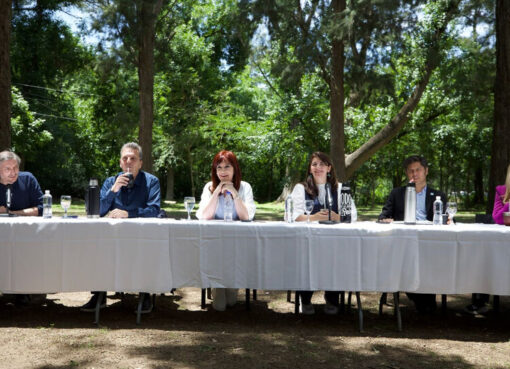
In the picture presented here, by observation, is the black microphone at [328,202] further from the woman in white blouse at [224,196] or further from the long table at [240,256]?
the woman in white blouse at [224,196]

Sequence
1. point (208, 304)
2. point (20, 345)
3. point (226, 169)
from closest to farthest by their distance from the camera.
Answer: point (20, 345) < point (226, 169) < point (208, 304)

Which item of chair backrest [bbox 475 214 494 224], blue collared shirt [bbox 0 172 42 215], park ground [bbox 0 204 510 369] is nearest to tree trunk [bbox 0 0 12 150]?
blue collared shirt [bbox 0 172 42 215]

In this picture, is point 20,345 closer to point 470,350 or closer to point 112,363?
point 112,363

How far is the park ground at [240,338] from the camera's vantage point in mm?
3182

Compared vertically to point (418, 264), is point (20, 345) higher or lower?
lower

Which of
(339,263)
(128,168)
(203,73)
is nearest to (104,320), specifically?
(128,168)

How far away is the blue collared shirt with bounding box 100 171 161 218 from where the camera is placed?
4688mm

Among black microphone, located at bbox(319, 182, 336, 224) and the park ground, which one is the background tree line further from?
black microphone, located at bbox(319, 182, 336, 224)

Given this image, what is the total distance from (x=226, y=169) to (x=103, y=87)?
58.3 feet

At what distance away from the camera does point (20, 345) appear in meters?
3.43

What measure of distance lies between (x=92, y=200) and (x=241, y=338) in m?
1.70

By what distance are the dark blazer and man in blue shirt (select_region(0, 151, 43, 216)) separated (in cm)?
339

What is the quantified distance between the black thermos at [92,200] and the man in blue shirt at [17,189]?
2.88 ft

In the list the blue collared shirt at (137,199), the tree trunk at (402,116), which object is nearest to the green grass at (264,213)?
the tree trunk at (402,116)
